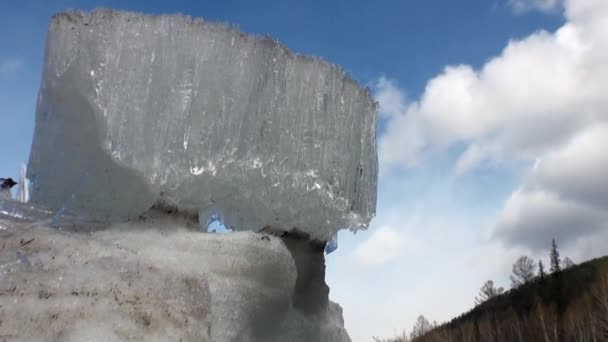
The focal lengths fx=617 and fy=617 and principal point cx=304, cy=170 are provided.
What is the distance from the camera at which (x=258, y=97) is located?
10.8 feet

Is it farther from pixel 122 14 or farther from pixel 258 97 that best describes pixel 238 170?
pixel 122 14

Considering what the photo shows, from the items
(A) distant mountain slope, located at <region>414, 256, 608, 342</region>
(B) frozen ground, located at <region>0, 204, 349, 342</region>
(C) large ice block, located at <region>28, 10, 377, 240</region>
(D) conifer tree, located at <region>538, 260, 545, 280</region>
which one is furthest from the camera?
(D) conifer tree, located at <region>538, 260, 545, 280</region>

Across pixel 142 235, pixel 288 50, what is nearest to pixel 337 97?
pixel 288 50

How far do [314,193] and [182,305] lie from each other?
3.59 ft

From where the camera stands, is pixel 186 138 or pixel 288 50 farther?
pixel 288 50

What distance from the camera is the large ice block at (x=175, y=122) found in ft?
9.89

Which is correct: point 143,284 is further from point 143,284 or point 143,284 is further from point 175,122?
point 175,122

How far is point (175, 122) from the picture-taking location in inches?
120

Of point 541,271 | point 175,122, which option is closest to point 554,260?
point 541,271

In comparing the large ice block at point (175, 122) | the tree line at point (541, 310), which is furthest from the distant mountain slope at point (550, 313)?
the large ice block at point (175, 122)

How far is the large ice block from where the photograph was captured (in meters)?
3.02

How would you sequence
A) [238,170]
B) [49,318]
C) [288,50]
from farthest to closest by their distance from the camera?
[288,50]
[238,170]
[49,318]

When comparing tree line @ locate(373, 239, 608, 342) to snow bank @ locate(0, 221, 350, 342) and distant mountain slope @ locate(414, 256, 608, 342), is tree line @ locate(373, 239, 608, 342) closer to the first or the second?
distant mountain slope @ locate(414, 256, 608, 342)

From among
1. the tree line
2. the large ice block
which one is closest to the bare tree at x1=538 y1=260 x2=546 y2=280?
the tree line
